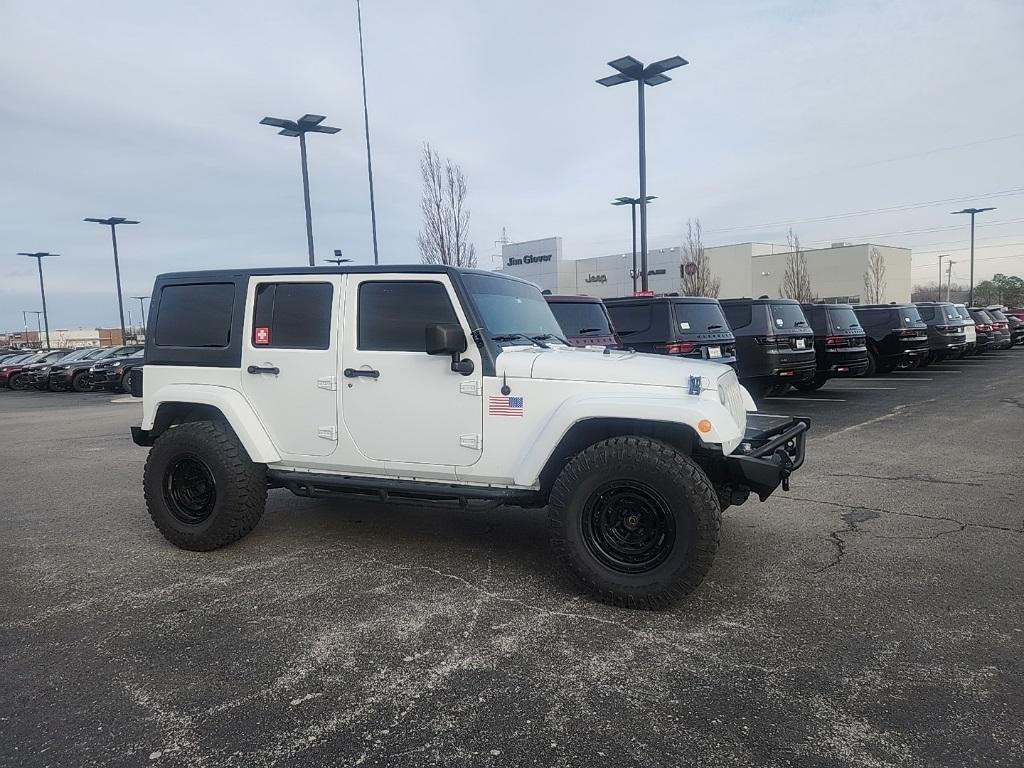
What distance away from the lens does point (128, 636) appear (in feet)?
11.8

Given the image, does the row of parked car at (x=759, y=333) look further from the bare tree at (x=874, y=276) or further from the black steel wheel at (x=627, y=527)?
the bare tree at (x=874, y=276)

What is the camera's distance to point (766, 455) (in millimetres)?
3914

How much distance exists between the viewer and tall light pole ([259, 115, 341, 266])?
17.0 m

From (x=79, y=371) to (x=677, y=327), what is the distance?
22407 mm

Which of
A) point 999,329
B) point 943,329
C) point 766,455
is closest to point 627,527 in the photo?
point 766,455

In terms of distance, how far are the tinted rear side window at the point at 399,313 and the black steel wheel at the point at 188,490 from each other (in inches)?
61.2

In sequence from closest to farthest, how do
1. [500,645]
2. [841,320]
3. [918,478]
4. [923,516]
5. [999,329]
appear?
[500,645] < [923,516] < [918,478] < [841,320] < [999,329]

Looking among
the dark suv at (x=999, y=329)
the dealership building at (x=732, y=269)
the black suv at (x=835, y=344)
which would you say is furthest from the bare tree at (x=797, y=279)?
the black suv at (x=835, y=344)

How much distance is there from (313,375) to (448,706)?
2.45 m

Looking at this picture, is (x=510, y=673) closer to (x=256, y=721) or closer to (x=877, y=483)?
(x=256, y=721)

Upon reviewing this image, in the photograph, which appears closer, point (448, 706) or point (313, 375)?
point (448, 706)

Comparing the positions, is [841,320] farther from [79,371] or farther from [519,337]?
[79,371]

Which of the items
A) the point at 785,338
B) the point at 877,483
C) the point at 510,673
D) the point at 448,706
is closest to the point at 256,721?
the point at 448,706

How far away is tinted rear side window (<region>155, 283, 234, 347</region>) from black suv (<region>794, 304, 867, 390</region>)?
1156 centimetres
